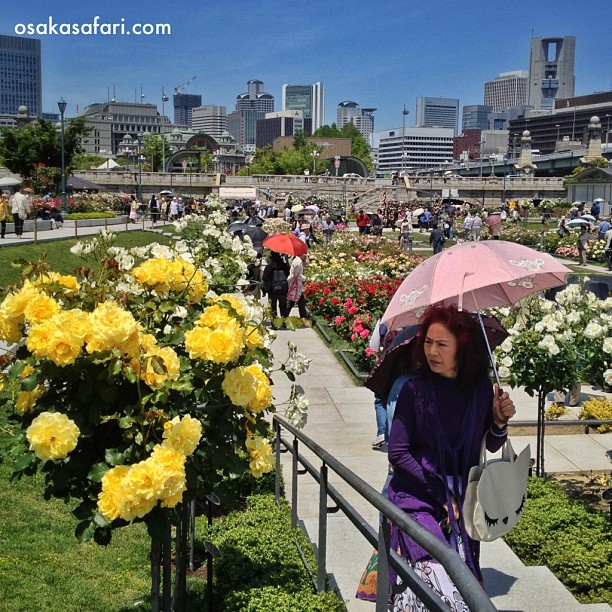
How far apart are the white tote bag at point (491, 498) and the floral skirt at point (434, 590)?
371mm

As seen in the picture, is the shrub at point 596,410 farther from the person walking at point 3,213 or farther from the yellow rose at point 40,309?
the person walking at point 3,213

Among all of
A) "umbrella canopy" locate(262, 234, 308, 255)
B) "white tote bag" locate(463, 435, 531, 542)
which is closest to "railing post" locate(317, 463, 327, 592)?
"white tote bag" locate(463, 435, 531, 542)

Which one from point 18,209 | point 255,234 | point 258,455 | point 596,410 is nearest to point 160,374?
point 258,455

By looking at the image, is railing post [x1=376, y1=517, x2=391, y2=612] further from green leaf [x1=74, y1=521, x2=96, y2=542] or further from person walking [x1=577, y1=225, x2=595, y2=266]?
person walking [x1=577, y1=225, x2=595, y2=266]

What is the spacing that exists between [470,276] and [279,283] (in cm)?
1054

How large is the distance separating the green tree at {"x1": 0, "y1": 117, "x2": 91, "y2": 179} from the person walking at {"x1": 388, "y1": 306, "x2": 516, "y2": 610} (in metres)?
46.8

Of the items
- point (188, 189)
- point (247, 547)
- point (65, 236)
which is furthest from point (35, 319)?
point (188, 189)

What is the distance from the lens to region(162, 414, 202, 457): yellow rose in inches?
112

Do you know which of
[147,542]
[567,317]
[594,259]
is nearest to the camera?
[147,542]

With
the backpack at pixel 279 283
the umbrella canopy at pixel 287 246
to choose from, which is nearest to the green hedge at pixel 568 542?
the umbrella canopy at pixel 287 246

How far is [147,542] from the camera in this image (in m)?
5.98

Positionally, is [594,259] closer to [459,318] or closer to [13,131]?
[459,318]

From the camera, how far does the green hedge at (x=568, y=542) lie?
5.35m

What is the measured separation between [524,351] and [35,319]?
4.72 meters
